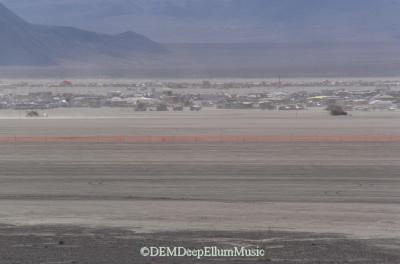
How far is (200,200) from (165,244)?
16.8 ft

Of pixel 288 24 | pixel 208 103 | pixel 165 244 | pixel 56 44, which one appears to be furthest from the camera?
pixel 288 24

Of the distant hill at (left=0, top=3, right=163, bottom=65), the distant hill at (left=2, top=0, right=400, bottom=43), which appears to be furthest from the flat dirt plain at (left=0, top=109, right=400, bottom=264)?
the distant hill at (left=2, top=0, right=400, bottom=43)

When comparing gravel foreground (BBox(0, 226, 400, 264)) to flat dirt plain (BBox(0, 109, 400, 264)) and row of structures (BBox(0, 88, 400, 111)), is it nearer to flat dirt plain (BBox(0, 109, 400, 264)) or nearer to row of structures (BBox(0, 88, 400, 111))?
flat dirt plain (BBox(0, 109, 400, 264))

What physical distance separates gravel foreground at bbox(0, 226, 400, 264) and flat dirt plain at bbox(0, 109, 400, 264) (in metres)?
0.01

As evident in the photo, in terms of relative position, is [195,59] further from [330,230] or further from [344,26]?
[330,230]

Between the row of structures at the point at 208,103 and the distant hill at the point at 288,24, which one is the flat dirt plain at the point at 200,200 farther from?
the distant hill at the point at 288,24

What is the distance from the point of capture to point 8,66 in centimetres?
14825

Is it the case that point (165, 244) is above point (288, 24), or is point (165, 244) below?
below

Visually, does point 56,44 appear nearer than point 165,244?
No

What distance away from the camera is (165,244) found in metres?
12.7

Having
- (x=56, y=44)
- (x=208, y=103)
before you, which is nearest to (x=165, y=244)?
(x=208, y=103)

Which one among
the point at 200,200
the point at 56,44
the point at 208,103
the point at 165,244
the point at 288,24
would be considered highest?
the point at 288,24

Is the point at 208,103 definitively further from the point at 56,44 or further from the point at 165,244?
the point at 56,44

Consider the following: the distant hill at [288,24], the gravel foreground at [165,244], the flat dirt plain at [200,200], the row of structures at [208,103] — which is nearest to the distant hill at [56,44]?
the distant hill at [288,24]
